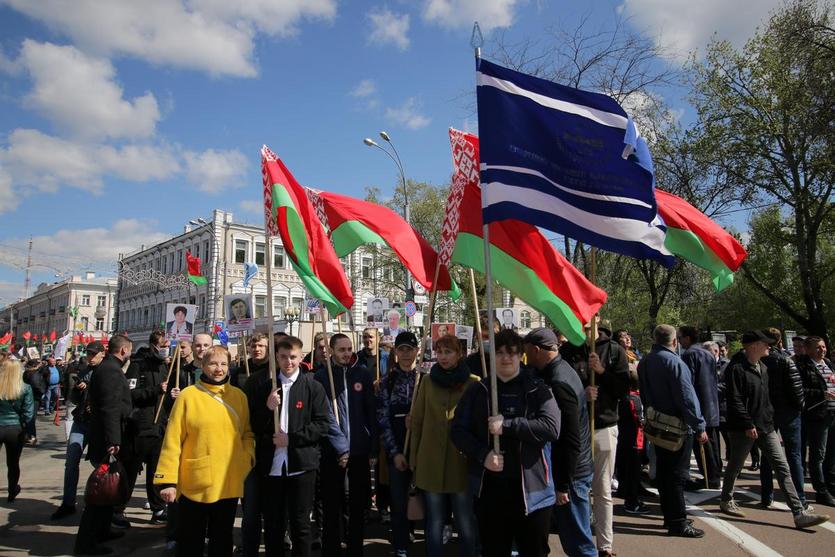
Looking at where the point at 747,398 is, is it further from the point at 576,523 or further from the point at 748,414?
the point at 576,523

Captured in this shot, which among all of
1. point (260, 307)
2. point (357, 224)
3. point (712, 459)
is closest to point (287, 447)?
point (357, 224)

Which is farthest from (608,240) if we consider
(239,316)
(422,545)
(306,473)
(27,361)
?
(27,361)

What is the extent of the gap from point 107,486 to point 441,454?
11.0ft

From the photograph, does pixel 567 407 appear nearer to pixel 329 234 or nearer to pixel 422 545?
pixel 422 545

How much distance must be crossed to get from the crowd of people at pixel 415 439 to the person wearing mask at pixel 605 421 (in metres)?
0.02

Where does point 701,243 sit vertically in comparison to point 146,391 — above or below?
above

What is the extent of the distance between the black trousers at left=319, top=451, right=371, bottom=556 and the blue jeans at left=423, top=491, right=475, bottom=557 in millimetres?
906

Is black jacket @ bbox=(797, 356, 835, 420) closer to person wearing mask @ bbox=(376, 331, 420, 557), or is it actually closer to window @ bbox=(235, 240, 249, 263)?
person wearing mask @ bbox=(376, 331, 420, 557)

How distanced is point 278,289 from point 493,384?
167 feet

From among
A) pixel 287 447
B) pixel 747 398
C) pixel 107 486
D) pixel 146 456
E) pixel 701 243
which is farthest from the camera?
pixel 747 398

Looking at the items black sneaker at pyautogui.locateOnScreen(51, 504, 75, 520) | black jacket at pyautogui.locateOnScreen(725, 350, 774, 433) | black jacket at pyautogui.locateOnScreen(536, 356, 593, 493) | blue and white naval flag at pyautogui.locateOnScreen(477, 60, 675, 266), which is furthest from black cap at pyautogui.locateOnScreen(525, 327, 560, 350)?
black sneaker at pyautogui.locateOnScreen(51, 504, 75, 520)

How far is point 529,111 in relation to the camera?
15.9 feet

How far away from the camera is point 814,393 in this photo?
26.1 feet

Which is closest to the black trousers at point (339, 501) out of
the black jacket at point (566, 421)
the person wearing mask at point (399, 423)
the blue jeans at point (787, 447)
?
the person wearing mask at point (399, 423)
